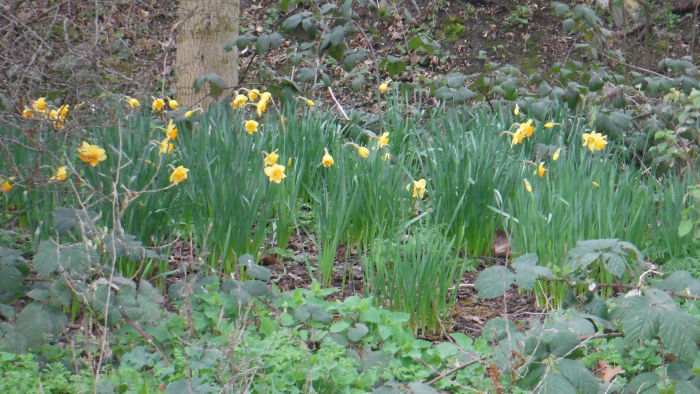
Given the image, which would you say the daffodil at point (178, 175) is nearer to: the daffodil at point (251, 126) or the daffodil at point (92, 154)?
the daffodil at point (92, 154)

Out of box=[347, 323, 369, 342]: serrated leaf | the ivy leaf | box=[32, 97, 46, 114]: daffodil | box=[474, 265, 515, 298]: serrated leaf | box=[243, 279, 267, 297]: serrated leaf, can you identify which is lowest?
box=[347, 323, 369, 342]: serrated leaf

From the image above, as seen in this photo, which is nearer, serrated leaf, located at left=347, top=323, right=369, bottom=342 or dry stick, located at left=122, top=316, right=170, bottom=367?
dry stick, located at left=122, top=316, right=170, bottom=367

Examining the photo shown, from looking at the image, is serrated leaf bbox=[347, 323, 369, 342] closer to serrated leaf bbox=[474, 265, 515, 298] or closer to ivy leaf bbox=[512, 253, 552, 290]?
serrated leaf bbox=[474, 265, 515, 298]

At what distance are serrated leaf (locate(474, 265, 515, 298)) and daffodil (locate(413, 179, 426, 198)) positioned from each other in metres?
0.99

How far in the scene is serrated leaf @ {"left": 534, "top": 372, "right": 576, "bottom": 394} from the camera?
1.74m

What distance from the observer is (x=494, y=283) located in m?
1.94

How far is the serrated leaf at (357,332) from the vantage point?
7.18 feet

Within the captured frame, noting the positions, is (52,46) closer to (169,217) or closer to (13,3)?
(13,3)

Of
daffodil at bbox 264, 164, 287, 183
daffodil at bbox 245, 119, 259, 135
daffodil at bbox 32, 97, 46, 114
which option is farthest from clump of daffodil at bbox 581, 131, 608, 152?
daffodil at bbox 32, 97, 46, 114

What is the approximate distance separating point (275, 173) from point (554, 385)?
4.82 feet

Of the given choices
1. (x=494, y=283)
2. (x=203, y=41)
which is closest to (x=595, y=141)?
(x=494, y=283)

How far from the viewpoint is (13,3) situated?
2469mm

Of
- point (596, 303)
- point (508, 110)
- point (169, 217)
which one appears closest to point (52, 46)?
point (169, 217)

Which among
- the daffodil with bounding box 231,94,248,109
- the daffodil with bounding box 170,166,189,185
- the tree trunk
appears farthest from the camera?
the tree trunk
